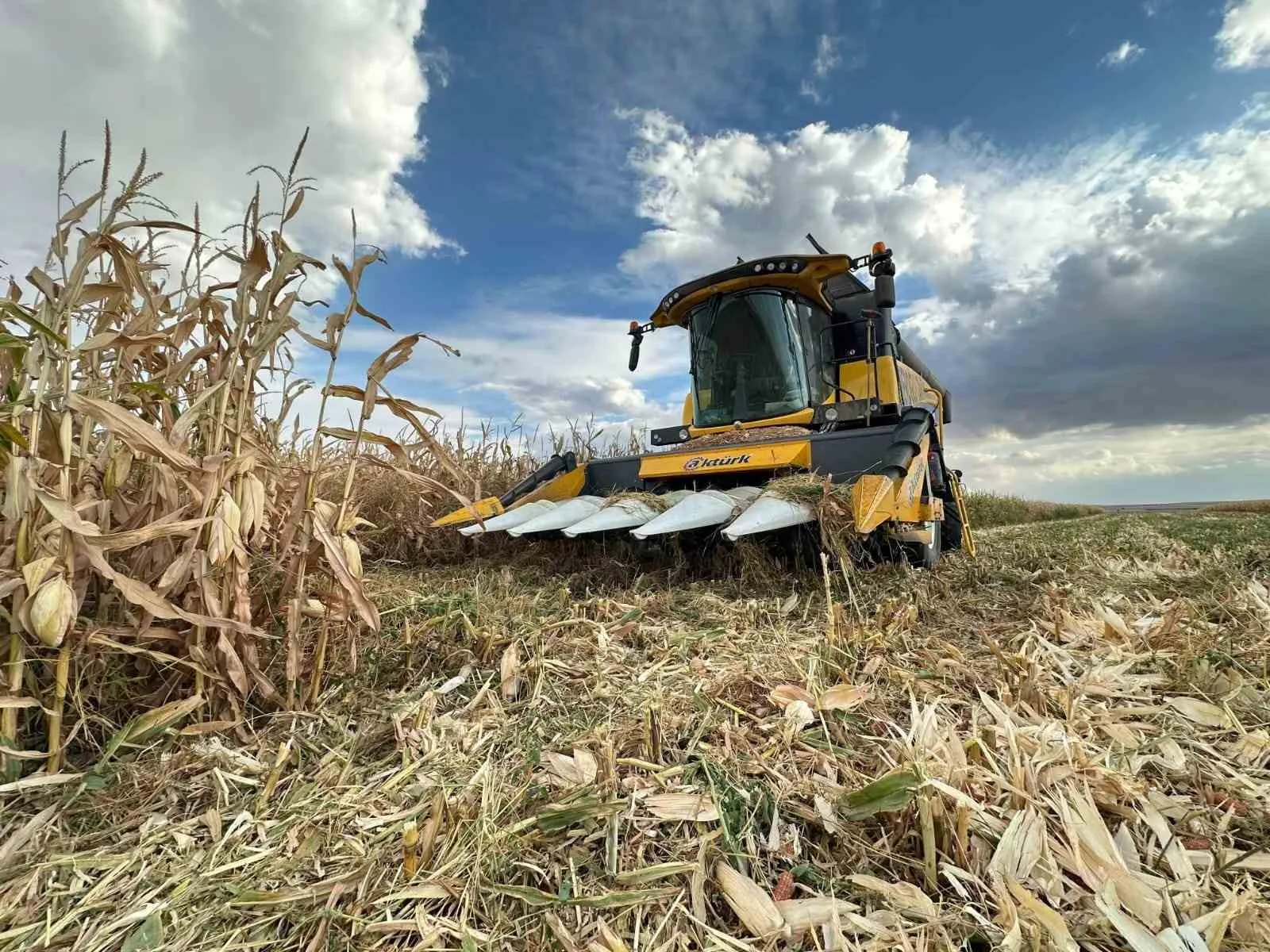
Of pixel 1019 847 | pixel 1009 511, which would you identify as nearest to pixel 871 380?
pixel 1019 847

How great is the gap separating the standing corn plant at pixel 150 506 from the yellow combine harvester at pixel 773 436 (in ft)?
3.40

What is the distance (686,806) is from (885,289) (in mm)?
4139

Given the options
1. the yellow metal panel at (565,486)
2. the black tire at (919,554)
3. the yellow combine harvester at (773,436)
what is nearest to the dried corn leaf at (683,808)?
the yellow combine harvester at (773,436)

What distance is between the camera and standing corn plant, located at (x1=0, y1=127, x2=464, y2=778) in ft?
4.18

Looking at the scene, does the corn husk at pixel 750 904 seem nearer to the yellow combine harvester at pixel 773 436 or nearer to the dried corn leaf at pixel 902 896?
the dried corn leaf at pixel 902 896

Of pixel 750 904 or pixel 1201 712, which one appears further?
pixel 1201 712

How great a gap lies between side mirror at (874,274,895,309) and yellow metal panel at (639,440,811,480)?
1485 millimetres

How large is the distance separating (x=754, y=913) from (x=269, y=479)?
1.59 m

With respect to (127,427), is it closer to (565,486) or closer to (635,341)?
(565,486)

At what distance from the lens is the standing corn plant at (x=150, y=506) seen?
4.18ft

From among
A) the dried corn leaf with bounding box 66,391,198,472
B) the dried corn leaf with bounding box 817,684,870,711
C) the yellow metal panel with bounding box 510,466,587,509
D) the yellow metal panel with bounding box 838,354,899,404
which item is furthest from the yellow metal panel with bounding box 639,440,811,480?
the dried corn leaf with bounding box 66,391,198,472

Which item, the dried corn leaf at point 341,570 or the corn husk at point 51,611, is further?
the dried corn leaf at point 341,570

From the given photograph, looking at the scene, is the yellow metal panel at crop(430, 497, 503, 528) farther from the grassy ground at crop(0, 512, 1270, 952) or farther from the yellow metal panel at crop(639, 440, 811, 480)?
the grassy ground at crop(0, 512, 1270, 952)

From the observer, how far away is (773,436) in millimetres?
4262
